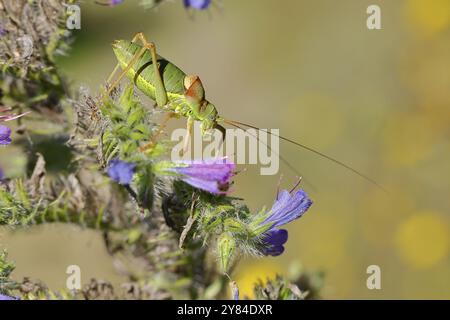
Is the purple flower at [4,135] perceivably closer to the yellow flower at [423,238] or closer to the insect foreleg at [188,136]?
the insect foreleg at [188,136]

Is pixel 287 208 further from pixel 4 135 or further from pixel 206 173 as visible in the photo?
pixel 4 135

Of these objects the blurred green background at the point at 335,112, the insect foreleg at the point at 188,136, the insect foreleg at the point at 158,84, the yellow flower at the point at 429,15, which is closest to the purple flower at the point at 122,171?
the insect foreleg at the point at 188,136

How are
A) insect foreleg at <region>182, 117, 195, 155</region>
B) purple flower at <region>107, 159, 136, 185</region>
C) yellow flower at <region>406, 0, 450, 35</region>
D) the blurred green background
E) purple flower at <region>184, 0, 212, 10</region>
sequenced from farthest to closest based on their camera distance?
1. yellow flower at <region>406, 0, 450, 35</region>
2. the blurred green background
3. purple flower at <region>184, 0, 212, 10</region>
4. insect foreleg at <region>182, 117, 195, 155</region>
5. purple flower at <region>107, 159, 136, 185</region>

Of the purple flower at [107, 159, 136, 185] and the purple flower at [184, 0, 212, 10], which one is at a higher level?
the purple flower at [184, 0, 212, 10]

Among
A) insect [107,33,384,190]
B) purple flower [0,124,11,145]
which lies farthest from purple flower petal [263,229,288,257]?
purple flower [0,124,11,145]

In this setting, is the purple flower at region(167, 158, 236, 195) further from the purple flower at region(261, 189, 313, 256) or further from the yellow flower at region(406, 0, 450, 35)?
the yellow flower at region(406, 0, 450, 35)
